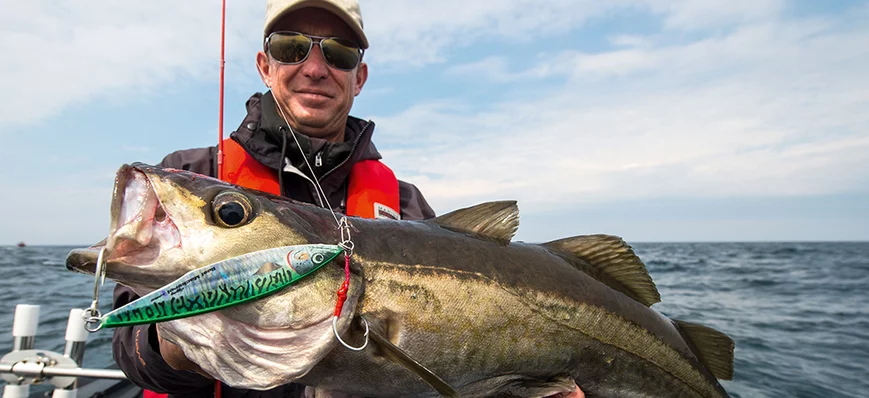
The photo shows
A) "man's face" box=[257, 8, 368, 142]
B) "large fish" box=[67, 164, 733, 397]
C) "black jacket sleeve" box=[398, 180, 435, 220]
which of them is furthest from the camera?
"black jacket sleeve" box=[398, 180, 435, 220]

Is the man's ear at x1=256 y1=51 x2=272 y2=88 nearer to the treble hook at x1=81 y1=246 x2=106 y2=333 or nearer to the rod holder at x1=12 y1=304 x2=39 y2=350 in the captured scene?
the treble hook at x1=81 y1=246 x2=106 y2=333

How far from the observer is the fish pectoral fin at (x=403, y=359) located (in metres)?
1.88

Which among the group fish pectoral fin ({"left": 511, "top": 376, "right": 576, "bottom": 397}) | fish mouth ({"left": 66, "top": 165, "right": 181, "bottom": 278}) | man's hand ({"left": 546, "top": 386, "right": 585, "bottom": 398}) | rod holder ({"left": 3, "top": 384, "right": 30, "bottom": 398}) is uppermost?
fish mouth ({"left": 66, "top": 165, "right": 181, "bottom": 278})

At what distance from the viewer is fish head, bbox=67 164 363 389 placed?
163 centimetres

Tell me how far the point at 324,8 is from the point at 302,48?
1.07 feet

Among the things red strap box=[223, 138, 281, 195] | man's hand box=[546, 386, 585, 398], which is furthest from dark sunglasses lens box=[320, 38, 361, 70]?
man's hand box=[546, 386, 585, 398]

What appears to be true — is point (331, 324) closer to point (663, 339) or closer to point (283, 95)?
point (663, 339)

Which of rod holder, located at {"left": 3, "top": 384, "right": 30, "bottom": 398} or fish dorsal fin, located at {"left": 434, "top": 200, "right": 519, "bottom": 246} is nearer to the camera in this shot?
fish dorsal fin, located at {"left": 434, "top": 200, "right": 519, "bottom": 246}

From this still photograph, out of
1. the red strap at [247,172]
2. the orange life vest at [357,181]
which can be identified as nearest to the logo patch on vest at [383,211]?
the orange life vest at [357,181]

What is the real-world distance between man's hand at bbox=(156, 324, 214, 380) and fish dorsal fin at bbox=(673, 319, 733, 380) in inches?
111

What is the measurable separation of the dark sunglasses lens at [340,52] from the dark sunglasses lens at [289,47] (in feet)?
0.42

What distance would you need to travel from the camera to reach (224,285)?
1.62 metres

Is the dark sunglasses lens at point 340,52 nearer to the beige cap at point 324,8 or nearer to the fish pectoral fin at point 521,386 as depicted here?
the beige cap at point 324,8

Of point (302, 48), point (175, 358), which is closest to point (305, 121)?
point (302, 48)
